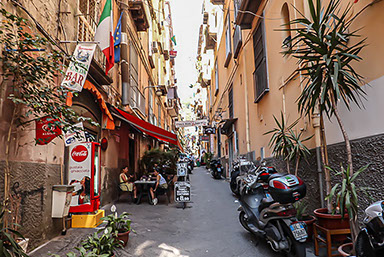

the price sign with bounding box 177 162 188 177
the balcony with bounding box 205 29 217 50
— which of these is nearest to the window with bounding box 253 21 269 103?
the price sign with bounding box 177 162 188 177

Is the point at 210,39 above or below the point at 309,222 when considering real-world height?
above

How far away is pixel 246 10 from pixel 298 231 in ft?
28.3

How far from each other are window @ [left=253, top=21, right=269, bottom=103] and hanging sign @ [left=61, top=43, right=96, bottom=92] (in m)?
5.56

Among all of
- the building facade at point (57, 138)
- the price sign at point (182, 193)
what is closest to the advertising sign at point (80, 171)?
the building facade at point (57, 138)

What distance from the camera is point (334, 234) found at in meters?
4.30

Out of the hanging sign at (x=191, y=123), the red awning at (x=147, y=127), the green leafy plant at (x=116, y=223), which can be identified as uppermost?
the hanging sign at (x=191, y=123)

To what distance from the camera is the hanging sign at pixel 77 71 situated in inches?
203

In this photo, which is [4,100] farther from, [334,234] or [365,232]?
[334,234]

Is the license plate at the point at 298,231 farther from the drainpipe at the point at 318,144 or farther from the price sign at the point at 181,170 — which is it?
the price sign at the point at 181,170

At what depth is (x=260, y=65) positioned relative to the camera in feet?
32.5

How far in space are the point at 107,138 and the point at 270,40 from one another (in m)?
6.19

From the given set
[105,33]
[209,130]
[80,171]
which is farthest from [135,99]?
[209,130]

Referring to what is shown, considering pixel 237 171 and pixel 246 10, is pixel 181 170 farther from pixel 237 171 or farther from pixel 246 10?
pixel 246 10

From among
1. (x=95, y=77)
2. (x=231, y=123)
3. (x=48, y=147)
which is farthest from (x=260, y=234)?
(x=231, y=123)
